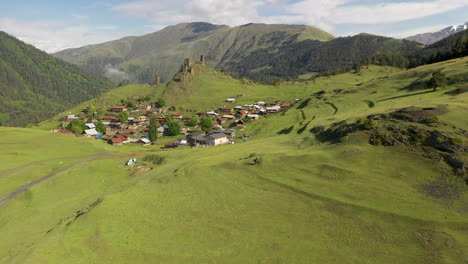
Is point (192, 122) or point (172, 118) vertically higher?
point (172, 118)

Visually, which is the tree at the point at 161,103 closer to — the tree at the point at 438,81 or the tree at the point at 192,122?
the tree at the point at 192,122

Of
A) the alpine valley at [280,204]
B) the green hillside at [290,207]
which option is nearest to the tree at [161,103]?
the alpine valley at [280,204]

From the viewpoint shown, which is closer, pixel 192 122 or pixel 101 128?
pixel 101 128

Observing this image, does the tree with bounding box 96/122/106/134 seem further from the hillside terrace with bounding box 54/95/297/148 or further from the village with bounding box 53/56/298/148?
the hillside terrace with bounding box 54/95/297/148

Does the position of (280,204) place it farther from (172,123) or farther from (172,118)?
(172,118)

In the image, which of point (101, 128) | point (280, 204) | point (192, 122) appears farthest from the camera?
point (192, 122)

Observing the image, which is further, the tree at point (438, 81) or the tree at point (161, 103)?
the tree at point (161, 103)

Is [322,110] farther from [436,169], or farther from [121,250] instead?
[121,250]

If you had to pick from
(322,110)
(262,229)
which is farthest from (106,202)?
(322,110)

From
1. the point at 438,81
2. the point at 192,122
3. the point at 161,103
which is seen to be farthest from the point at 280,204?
the point at 161,103
